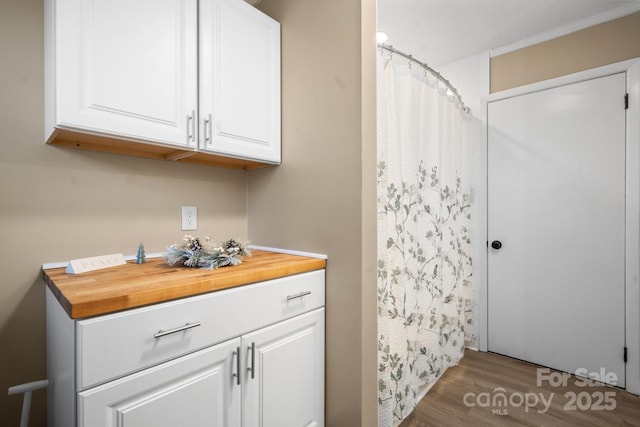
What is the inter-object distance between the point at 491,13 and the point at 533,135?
3.07 feet

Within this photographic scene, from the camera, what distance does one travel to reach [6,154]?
1.09 meters

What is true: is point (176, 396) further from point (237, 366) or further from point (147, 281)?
point (147, 281)

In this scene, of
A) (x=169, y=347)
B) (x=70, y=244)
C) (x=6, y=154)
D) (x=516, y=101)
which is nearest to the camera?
(x=169, y=347)

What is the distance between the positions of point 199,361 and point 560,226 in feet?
8.23

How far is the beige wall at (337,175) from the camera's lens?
4.10ft

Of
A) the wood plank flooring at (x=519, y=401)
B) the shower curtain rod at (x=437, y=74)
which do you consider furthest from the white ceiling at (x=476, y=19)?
the wood plank flooring at (x=519, y=401)

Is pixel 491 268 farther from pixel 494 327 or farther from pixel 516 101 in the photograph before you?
pixel 516 101

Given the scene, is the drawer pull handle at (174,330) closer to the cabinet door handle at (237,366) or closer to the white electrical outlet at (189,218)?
the cabinet door handle at (237,366)

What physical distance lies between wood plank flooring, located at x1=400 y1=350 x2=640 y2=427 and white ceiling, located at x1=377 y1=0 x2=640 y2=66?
249 cm

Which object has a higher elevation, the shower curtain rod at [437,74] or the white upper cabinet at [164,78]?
the shower curtain rod at [437,74]

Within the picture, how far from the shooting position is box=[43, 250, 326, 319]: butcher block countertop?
2.49 feet

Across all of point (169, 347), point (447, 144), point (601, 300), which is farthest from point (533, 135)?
point (169, 347)

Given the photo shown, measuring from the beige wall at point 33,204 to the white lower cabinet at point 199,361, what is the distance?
108 millimetres

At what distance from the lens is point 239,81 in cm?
138
